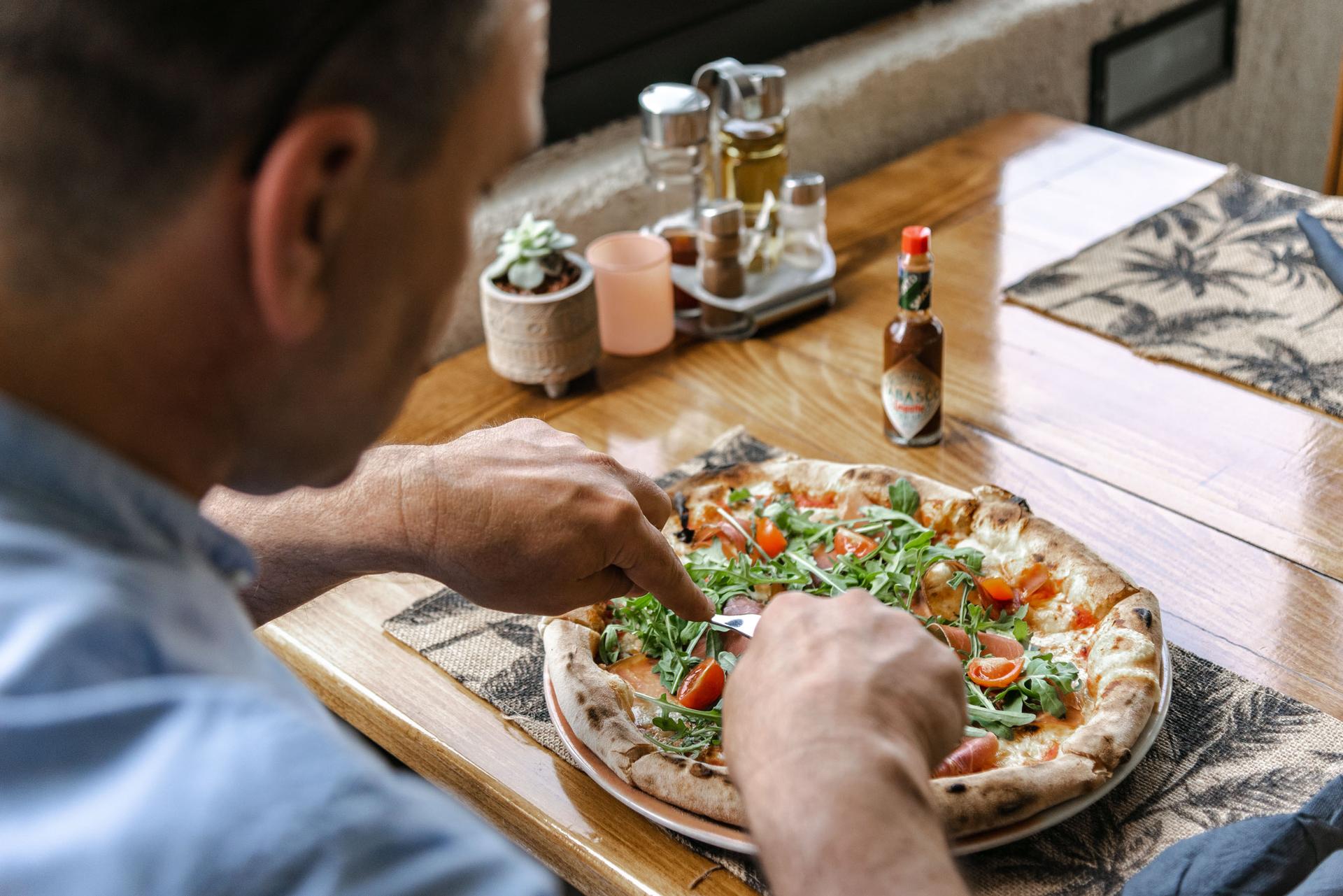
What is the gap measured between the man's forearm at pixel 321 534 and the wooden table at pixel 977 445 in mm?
127

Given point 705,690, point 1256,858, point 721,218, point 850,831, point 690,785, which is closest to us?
point 850,831

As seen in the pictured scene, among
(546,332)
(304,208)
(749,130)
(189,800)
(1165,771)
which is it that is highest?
(304,208)

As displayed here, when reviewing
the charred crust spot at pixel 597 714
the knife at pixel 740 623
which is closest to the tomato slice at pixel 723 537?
the knife at pixel 740 623

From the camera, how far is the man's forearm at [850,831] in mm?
657

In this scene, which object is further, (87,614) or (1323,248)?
(1323,248)

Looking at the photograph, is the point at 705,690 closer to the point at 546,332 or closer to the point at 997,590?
the point at 997,590

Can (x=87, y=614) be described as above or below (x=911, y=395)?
above

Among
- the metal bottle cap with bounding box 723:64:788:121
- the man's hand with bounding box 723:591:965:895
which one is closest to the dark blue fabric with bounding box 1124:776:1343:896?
the man's hand with bounding box 723:591:965:895

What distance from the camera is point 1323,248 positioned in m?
1.75

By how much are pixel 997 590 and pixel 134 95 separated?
0.91 metres

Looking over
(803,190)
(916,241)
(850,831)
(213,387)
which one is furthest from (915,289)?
(213,387)

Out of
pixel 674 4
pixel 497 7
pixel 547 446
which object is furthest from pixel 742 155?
pixel 497 7

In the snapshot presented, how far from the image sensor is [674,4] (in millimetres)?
2211

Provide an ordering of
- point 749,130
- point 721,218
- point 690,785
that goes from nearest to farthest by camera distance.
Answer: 1. point 690,785
2. point 721,218
3. point 749,130
